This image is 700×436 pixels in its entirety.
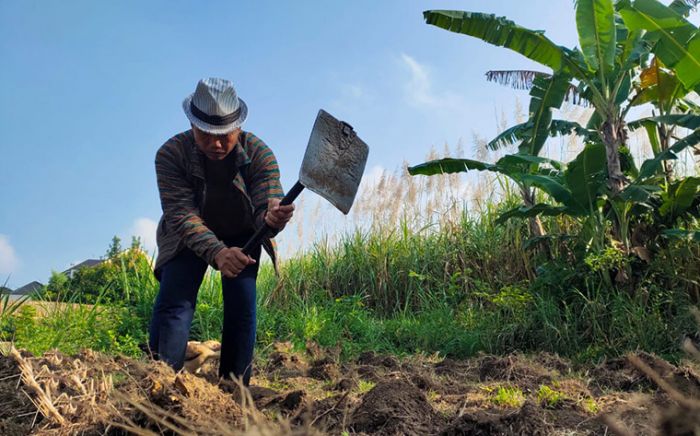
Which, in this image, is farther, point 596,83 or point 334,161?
point 596,83

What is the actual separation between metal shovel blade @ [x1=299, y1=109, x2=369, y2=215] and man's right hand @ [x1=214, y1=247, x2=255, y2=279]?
20.6 inches

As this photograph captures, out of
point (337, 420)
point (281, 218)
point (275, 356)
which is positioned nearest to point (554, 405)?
point (337, 420)

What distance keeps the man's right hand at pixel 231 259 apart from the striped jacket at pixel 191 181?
→ 0.20m

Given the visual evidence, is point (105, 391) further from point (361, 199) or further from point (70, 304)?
point (361, 199)

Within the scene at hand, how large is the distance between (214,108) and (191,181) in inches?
21.6

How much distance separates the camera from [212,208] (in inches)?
150

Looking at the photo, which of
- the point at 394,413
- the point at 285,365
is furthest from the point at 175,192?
the point at 285,365

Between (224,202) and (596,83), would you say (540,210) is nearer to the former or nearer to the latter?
(596,83)

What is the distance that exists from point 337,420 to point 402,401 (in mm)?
335

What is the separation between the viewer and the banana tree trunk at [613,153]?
643 cm

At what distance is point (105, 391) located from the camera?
2.60 m

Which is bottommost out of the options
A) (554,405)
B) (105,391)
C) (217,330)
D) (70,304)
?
(554,405)

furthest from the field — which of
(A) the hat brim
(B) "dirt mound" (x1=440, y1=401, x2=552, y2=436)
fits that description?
(A) the hat brim

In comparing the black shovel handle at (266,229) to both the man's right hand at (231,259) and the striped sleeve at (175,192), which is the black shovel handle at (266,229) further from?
the striped sleeve at (175,192)
